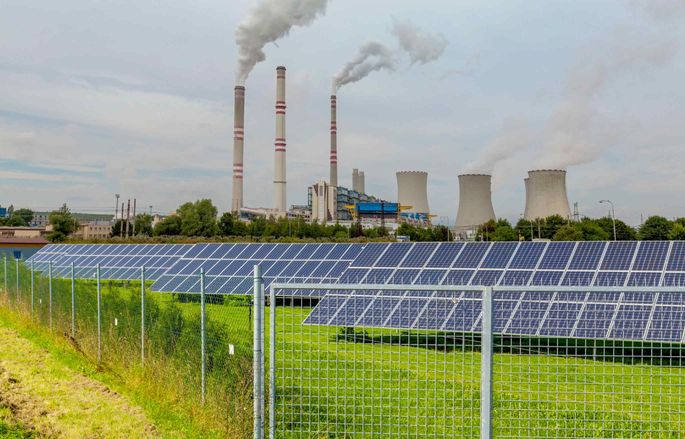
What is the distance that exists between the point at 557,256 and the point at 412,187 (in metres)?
80.7

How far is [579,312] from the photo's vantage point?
42.0 ft

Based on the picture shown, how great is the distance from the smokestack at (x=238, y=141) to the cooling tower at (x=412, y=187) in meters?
26.6

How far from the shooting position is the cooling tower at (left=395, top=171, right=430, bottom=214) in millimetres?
95500

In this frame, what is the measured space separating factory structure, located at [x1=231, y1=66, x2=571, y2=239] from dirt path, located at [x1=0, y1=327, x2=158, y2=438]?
192 feet

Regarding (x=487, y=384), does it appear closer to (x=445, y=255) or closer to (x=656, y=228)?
(x=445, y=255)

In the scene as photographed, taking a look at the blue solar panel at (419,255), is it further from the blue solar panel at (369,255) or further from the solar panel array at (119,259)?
the solar panel array at (119,259)

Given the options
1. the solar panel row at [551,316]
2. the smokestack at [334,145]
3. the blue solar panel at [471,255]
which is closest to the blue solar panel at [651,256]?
the solar panel row at [551,316]

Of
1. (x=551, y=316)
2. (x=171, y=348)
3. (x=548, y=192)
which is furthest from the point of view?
(x=548, y=192)

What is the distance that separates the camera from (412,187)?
96375mm

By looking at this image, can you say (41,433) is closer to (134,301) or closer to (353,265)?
(134,301)

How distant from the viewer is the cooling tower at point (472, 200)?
70562mm

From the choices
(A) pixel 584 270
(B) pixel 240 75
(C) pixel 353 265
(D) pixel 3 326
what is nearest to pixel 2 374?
(D) pixel 3 326

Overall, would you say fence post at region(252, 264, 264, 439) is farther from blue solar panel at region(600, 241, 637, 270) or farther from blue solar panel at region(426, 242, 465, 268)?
blue solar panel at region(426, 242, 465, 268)

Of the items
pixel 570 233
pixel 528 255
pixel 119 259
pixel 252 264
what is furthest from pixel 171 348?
pixel 570 233
